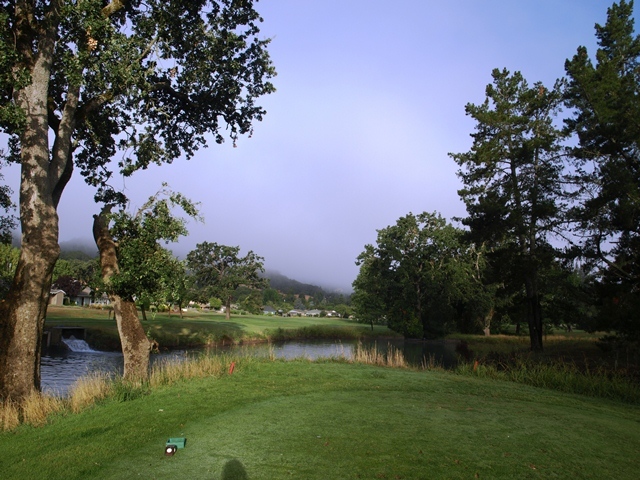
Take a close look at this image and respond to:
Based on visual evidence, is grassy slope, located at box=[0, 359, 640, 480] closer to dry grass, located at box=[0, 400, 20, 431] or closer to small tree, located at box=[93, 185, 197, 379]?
dry grass, located at box=[0, 400, 20, 431]

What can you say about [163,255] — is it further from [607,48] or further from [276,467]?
[607,48]

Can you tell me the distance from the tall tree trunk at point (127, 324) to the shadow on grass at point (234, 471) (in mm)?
6964

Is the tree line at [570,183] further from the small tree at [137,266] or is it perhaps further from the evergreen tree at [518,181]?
the small tree at [137,266]

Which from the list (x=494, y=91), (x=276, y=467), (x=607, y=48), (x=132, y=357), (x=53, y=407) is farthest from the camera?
(x=494, y=91)

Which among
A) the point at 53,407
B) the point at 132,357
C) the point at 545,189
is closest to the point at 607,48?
the point at 545,189

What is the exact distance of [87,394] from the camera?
1016cm

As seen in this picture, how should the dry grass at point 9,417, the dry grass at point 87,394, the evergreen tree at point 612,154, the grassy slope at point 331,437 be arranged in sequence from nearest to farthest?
the grassy slope at point 331,437 → the dry grass at point 9,417 → the dry grass at point 87,394 → the evergreen tree at point 612,154

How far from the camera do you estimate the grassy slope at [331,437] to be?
578cm

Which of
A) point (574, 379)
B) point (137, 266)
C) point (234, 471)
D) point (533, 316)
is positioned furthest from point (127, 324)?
point (533, 316)

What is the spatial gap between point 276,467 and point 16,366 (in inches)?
304

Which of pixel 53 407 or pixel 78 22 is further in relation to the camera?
pixel 78 22

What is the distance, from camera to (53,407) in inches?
377

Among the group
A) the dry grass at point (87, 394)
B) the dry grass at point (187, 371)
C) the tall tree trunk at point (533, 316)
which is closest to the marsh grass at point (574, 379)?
the dry grass at point (187, 371)

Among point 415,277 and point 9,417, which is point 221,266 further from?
point 9,417
